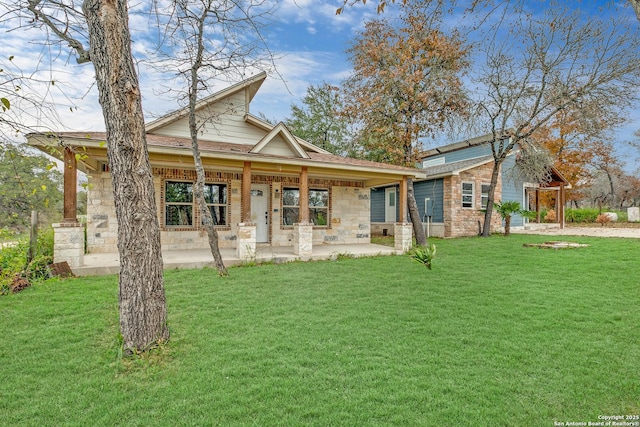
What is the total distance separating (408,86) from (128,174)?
1167cm

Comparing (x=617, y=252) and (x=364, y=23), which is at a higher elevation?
(x=364, y=23)

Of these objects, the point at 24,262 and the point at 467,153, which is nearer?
the point at 24,262

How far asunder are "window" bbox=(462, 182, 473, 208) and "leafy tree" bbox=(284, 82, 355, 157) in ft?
34.0

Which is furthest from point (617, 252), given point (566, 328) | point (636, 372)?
point (636, 372)

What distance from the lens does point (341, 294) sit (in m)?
5.43

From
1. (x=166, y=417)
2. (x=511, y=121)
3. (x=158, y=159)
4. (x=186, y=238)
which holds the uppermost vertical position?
(x=511, y=121)

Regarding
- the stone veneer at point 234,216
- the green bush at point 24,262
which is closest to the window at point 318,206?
the stone veneer at point 234,216

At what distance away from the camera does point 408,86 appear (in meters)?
12.4

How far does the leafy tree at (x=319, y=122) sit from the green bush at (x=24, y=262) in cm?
1869

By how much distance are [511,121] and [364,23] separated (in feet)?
26.9

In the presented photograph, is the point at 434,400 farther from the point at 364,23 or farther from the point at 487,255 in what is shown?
the point at 364,23

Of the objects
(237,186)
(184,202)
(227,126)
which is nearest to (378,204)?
(237,186)

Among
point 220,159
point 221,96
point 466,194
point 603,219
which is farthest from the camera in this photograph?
point 603,219

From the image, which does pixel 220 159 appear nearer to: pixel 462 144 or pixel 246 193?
pixel 246 193
